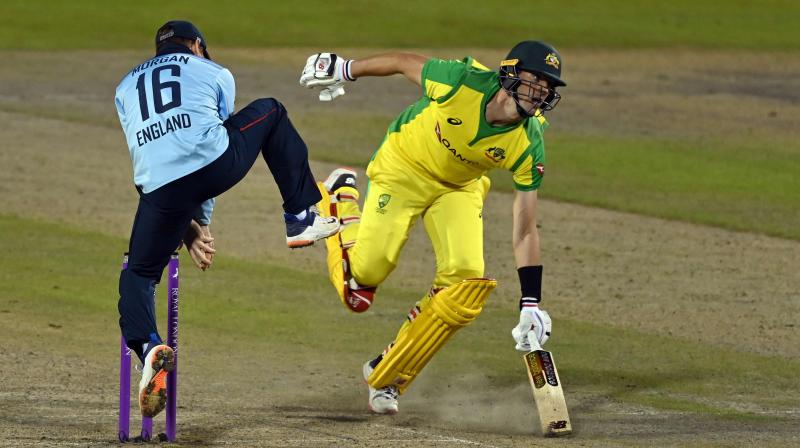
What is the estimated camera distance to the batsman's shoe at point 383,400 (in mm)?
9852

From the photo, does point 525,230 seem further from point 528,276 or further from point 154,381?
point 154,381

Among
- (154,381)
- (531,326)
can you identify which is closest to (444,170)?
(531,326)

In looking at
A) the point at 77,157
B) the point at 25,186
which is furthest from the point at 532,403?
the point at 77,157

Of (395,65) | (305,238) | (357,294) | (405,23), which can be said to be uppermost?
(405,23)

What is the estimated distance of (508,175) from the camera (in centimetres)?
1969

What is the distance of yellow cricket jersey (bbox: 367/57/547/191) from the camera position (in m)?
9.54

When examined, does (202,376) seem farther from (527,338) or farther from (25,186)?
(25,186)

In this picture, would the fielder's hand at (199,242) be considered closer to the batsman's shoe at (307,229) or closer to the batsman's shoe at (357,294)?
the batsman's shoe at (307,229)

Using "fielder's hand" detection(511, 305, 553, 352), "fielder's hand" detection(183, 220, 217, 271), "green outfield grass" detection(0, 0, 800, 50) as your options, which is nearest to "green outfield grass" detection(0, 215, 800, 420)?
"fielder's hand" detection(511, 305, 553, 352)

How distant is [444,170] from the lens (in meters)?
9.91

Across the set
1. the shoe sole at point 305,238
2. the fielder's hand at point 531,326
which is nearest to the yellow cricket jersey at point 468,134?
the fielder's hand at point 531,326

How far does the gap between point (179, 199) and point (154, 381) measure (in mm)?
1027

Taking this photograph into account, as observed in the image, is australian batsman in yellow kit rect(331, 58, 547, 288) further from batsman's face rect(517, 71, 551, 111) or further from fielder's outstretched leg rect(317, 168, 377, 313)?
batsman's face rect(517, 71, 551, 111)

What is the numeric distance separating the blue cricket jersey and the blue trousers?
7cm
